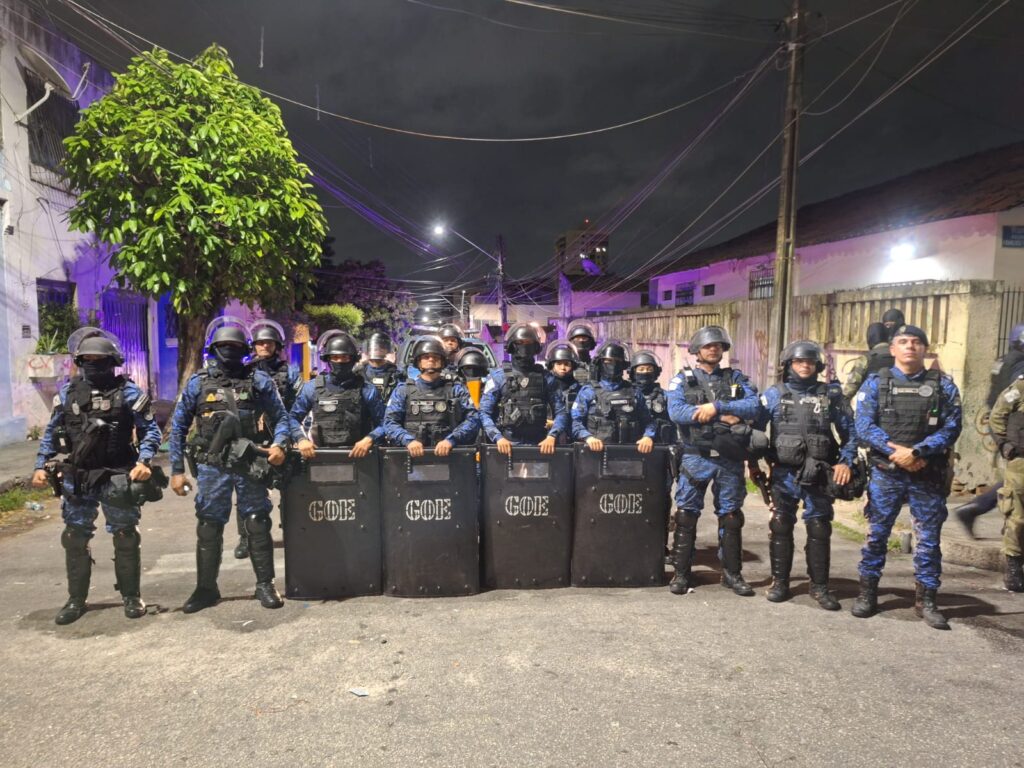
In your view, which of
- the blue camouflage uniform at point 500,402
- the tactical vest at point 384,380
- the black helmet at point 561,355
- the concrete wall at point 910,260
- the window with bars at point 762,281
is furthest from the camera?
the window with bars at point 762,281

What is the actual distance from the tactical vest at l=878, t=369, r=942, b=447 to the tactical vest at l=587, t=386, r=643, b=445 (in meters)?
1.87

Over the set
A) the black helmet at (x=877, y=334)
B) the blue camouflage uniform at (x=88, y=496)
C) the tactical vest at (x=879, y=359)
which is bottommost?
the blue camouflage uniform at (x=88, y=496)

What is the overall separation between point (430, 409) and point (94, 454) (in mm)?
2261

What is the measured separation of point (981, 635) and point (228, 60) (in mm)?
11701

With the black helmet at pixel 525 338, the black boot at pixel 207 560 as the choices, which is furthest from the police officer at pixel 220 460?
the black helmet at pixel 525 338

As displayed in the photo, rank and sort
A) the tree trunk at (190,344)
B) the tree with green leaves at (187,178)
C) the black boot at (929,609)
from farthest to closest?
the tree trunk at (190,344) < the tree with green leaves at (187,178) < the black boot at (929,609)

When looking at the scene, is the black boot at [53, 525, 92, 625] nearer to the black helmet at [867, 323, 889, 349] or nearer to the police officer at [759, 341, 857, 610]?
the police officer at [759, 341, 857, 610]

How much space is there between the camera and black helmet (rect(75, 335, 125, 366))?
4.13m

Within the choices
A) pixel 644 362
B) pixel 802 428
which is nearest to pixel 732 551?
pixel 802 428

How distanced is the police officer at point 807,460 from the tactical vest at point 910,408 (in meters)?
0.25

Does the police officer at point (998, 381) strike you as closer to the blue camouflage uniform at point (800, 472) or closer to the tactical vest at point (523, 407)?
the blue camouflage uniform at point (800, 472)

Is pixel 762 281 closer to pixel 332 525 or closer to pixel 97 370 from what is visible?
pixel 332 525

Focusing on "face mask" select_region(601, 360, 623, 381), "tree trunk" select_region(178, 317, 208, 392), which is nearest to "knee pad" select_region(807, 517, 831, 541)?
"face mask" select_region(601, 360, 623, 381)

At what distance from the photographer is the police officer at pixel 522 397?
5402 millimetres
